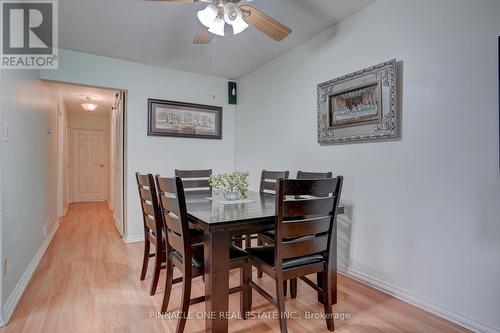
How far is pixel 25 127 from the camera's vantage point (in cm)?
237

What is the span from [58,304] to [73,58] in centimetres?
268

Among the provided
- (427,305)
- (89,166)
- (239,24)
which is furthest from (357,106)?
(89,166)

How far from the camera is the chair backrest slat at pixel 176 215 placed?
1535mm

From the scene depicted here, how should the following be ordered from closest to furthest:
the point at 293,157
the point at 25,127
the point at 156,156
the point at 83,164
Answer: the point at 25,127 < the point at 293,157 < the point at 156,156 < the point at 83,164

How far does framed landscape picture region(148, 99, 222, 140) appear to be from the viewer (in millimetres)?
3691

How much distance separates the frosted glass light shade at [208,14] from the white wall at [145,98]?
2.09 m

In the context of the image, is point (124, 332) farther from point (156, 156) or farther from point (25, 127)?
point (156, 156)

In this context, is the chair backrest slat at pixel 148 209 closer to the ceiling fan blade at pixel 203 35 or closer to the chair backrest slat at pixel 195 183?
the chair backrest slat at pixel 195 183

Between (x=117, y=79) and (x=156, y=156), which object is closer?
(x=117, y=79)

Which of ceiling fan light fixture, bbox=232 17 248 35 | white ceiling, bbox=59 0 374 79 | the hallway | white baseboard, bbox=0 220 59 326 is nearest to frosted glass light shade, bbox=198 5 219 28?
ceiling fan light fixture, bbox=232 17 248 35

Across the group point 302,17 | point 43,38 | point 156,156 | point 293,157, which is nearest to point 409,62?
point 302,17

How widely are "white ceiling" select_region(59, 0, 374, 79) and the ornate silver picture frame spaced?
2.02ft

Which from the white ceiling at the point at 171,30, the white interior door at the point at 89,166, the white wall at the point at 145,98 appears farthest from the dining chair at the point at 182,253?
the white interior door at the point at 89,166

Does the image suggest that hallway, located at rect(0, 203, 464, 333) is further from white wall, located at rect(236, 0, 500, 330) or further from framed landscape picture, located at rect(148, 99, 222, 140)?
framed landscape picture, located at rect(148, 99, 222, 140)
